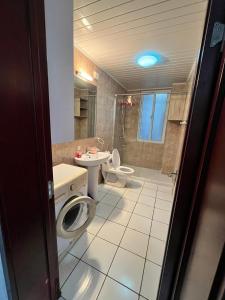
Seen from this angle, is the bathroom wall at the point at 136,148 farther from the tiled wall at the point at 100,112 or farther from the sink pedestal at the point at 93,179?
the sink pedestal at the point at 93,179

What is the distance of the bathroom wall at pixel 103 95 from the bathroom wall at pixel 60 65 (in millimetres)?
1140

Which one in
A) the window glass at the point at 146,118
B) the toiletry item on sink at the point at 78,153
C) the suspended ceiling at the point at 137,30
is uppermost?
the suspended ceiling at the point at 137,30

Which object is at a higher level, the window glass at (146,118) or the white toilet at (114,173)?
the window glass at (146,118)

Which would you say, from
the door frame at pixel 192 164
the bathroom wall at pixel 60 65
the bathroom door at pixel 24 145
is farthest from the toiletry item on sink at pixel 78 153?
the door frame at pixel 192 164

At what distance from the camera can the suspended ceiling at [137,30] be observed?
1223mm

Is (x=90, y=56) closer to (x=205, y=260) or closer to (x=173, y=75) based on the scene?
(x=173, y=75)

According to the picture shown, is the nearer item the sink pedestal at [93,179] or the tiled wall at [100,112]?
the tiled wall at [100,112]

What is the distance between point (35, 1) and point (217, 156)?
1.01 m

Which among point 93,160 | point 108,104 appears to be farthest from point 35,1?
point 108,104

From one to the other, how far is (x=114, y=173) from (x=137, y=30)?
231 cm

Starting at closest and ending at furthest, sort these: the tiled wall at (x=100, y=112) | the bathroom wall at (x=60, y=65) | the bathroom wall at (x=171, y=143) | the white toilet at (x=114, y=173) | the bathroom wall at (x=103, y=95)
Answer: the bathroom wall at (x=60, y=65)
the tiled wall at (x=100, y=112)
the bathroom wall at (x=103, y=95)
the white toilet at (x=114, y=173)
the bathroom wall at (x=171, y=143)

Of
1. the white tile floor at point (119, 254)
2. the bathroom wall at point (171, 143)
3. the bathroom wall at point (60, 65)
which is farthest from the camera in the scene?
the bathroom wall at point (171, 143)

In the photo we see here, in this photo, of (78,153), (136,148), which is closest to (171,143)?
(136,148)

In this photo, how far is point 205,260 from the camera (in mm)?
515
